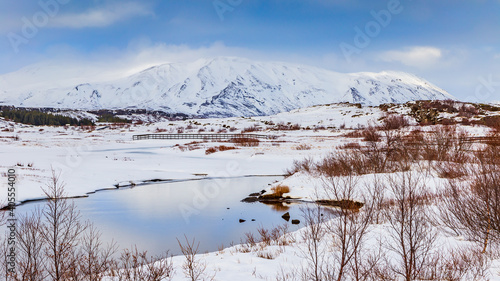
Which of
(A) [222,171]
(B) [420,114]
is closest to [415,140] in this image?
(A) [222,171]

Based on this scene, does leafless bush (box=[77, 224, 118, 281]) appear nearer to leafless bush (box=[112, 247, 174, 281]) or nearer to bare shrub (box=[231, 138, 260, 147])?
leafless bush (box=[112, 247, 174, 281])

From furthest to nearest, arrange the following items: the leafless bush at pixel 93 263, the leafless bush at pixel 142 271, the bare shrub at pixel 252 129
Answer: the bare shrub at pixel 252 129, the leafless bush at pixel 142 271, the leafless bush at pixel 93 263

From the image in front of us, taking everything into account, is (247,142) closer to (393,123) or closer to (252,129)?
(393,123)

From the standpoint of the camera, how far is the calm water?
16297 mm

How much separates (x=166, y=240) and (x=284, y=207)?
8.86 m

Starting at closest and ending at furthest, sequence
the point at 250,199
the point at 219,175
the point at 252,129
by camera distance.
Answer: the point at 250,199 → the point at 219,175 → the point at 252,129

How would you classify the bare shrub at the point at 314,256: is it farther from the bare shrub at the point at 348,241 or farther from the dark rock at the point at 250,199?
the dark rock at the point at 250,199

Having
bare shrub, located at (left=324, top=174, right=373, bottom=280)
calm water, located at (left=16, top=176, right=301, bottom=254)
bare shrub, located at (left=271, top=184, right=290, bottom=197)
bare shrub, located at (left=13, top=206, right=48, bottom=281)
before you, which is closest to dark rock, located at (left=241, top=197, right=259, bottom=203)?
calm water, located at (left=16, top=176, right=301, bottom=254)

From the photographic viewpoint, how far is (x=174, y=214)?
21.1 m

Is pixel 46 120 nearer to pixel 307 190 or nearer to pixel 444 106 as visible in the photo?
pixel 444 106

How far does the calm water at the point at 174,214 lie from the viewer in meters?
16.3

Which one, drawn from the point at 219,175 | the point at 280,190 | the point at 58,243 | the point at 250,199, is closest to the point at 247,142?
the point at 219,175

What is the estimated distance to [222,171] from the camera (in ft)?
125

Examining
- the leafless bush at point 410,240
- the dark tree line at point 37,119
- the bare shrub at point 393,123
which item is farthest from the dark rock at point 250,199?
the dark tree line at point 37,119
